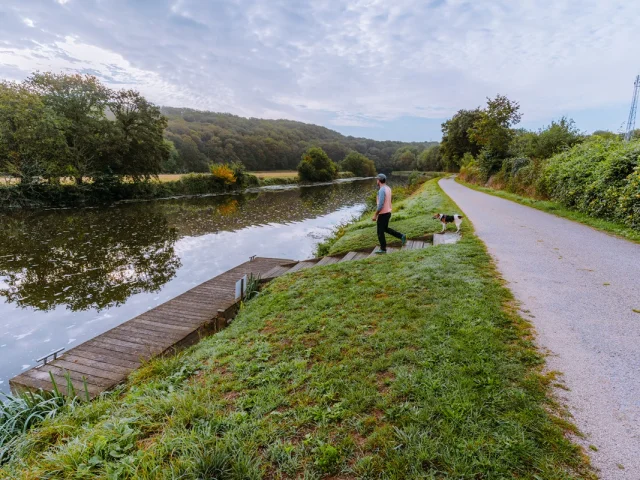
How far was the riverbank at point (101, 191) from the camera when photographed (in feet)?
82.8

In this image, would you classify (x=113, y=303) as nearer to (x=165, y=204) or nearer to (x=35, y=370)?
(x=35, y=370)

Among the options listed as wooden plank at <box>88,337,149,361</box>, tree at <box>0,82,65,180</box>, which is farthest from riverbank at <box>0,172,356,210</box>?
wooden plank at <box>88,337,149,361</box>

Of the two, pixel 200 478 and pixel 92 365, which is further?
pixel 92 365

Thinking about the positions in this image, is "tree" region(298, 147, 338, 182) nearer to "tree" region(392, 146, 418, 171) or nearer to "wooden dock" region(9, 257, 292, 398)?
"tree" region(392, 146, 418, 171)

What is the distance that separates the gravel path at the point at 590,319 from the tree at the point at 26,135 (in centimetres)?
3309

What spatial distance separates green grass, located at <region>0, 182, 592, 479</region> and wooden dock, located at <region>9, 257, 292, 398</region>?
1362mm

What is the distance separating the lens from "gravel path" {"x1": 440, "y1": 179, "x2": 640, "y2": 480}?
2266 millimetres

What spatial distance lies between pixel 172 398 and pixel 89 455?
2.34 feet

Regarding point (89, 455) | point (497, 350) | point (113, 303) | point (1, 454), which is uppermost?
point (497, 350)

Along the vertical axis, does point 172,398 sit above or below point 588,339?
below

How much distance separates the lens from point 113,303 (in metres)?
8.73

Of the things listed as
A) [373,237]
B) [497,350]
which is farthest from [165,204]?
[497,350]

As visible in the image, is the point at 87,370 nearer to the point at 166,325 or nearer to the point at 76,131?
the point at 166,325

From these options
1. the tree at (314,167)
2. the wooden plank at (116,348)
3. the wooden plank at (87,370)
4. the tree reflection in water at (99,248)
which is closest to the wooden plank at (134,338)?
the wooden plank at (116,348)
